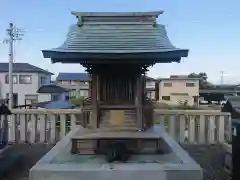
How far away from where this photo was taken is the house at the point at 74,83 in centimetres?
3191

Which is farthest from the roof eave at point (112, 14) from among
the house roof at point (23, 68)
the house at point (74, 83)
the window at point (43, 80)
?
the window at point (43, 80)

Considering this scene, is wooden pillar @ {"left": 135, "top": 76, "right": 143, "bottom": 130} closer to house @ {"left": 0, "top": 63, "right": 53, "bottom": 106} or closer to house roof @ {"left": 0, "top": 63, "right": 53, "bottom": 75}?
house @ {"left": 0, "top": 63, "right": 53, "bottom": 106}

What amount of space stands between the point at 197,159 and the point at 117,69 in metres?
2.97

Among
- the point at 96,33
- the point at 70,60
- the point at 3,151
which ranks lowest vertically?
the point at 3,151

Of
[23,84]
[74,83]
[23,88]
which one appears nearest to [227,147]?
[23,88]

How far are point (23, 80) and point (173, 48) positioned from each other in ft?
83.9

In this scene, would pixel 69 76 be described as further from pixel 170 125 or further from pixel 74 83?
pixel 170 125

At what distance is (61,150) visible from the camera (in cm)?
532

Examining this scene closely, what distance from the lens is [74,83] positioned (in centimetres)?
3491

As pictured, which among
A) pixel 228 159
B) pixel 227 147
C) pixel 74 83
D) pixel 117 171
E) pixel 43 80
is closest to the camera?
pixel 117 171

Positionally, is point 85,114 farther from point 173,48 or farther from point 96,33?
point 173,48

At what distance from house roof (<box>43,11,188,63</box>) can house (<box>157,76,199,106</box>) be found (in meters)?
23.4

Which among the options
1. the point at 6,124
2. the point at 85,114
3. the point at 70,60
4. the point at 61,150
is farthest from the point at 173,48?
the point at 6,124

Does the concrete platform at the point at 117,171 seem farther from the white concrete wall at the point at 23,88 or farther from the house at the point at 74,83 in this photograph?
the house at the point at 74,83
